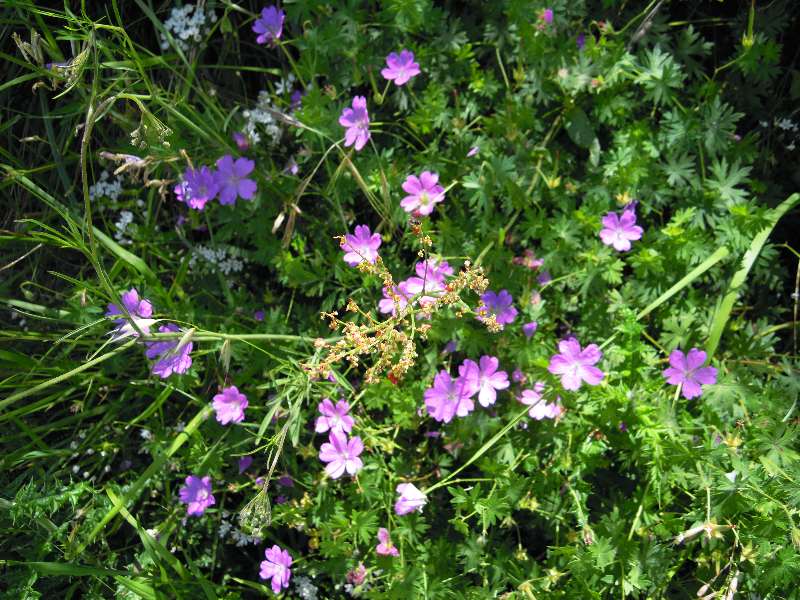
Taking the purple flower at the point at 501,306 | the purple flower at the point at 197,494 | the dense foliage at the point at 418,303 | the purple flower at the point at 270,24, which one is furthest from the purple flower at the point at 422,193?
the purple flower at the point at 197,494

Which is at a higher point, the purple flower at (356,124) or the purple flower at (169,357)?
the purple flower at (356,124)

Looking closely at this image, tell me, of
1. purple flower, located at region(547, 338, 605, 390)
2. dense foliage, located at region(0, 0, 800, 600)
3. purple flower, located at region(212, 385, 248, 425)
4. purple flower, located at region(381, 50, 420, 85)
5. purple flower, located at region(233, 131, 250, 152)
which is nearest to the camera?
purple flower, located at region(547, 338, 605, 390)

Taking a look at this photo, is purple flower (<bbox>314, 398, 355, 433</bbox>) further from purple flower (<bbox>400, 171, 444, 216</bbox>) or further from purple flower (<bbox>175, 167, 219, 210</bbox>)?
purple flower (<bbox>175, 167, 219, 210</bbox>)

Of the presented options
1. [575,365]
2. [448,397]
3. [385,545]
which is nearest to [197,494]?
[385,545]

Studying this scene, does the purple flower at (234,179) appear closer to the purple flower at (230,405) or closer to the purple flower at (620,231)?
the purple flower at (230,405)

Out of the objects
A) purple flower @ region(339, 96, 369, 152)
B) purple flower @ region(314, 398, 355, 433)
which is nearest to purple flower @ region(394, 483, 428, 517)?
purple flower @ region(314, 398, 355, 433)

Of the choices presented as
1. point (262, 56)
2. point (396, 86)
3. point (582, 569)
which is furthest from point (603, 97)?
point (582, 569)
